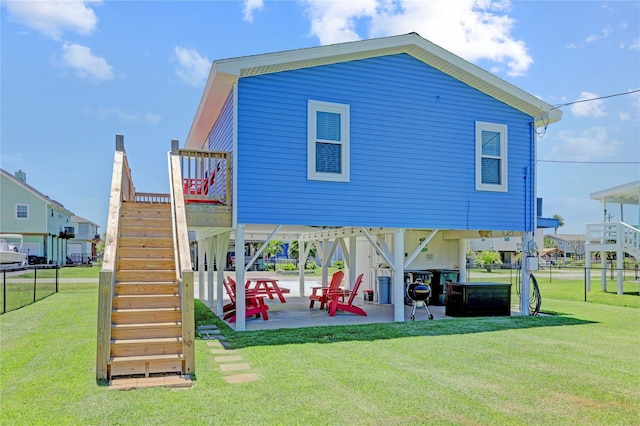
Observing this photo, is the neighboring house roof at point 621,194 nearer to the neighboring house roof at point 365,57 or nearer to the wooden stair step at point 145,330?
the neighboring house roof at point 365,57

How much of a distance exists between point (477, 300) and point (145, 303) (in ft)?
25.1

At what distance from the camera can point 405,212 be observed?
1038cm

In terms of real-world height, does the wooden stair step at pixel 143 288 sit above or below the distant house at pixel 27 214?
below

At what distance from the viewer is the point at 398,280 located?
33.6ft

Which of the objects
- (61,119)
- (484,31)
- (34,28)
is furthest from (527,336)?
(61,119)

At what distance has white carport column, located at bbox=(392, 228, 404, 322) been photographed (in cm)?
1010

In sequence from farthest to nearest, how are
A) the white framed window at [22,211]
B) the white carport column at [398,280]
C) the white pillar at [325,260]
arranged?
1. the white framed window at [22,211]
2. the white pillar at [325,260]
3. the white carport column at [398,280]

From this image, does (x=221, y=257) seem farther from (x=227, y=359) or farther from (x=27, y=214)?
(x=27, y=214)

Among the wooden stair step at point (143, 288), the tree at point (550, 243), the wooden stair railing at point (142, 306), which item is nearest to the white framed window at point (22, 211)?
the wooden stair railing at point (142, 306)

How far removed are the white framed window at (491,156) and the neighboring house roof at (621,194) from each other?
11.1 metres

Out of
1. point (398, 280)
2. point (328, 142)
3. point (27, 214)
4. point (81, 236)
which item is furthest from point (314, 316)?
point (81, 236)

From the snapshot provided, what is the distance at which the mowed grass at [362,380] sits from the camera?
4.36 metres

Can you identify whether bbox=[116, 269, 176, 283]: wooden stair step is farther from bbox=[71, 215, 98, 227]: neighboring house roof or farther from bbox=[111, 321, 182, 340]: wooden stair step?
bbox=[71, 215, 98, 227]: neighboring house roof

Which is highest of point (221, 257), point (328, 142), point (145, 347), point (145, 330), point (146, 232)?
point (328, 142)
